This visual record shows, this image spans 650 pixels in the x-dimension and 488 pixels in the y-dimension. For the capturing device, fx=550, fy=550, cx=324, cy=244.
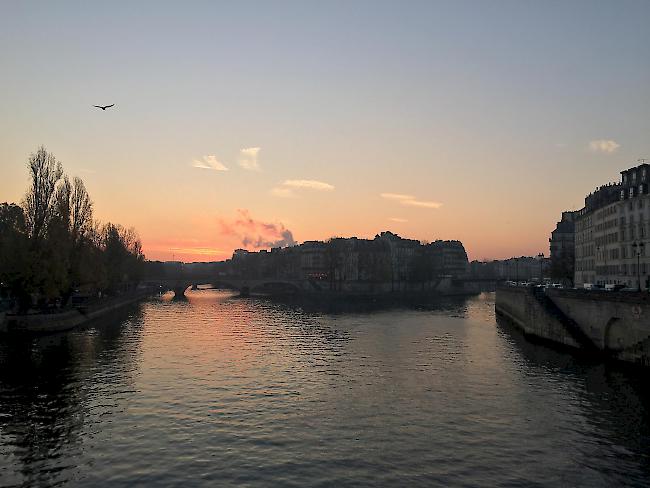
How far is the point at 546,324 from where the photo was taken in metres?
65.8

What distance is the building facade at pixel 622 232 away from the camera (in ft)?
255

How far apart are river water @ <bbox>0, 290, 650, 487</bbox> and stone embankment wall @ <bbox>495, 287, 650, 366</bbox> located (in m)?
2.44

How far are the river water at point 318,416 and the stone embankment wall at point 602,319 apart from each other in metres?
2.44

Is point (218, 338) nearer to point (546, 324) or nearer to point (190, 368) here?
point (190, 368)

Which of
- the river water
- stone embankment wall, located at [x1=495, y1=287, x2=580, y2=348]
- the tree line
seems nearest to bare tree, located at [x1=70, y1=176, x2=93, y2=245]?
the tree line

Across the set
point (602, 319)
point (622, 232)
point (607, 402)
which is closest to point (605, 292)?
point (602, 319)

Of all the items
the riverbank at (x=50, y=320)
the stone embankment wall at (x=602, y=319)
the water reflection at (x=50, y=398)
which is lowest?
the water reflection at (x=50, y=398)

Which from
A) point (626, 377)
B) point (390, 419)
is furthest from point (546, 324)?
point (390, 419)

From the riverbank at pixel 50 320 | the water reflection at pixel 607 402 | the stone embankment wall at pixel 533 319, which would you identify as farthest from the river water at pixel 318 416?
the riverbank at pixel 50 320

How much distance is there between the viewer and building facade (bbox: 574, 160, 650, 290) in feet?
255

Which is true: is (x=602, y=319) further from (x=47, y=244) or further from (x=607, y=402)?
(x=47, y=244)

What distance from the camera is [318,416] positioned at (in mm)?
34969

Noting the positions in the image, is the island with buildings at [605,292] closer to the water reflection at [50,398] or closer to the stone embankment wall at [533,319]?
the stone embankment wall at [533,319]

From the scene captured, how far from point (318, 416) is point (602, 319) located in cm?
3346
